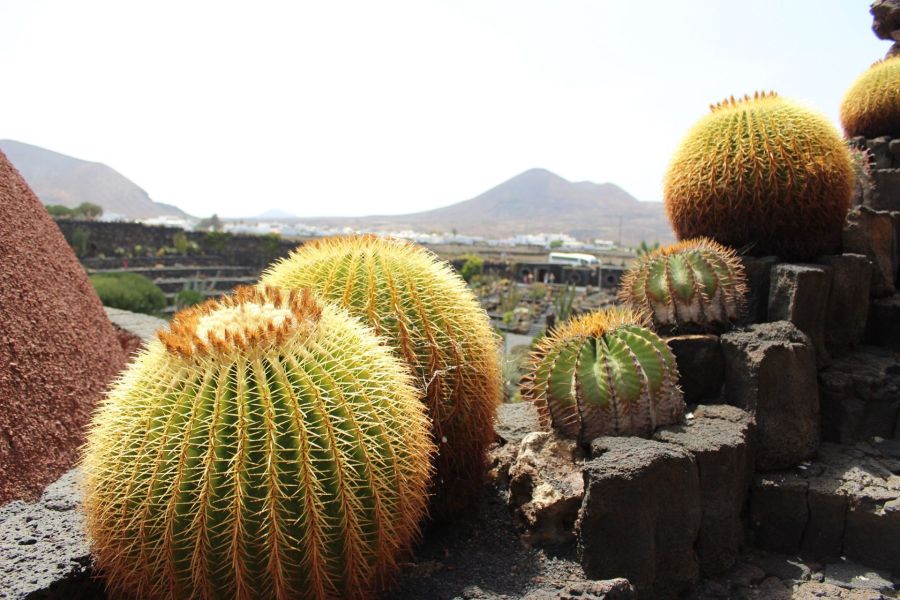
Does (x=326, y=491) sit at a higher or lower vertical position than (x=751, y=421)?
higher

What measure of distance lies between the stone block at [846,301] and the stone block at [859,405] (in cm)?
43

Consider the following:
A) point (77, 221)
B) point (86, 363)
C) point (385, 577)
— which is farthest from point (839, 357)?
point (77, 221)

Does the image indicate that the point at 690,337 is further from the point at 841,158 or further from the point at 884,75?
the point at 884,75

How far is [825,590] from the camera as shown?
11.3 feet

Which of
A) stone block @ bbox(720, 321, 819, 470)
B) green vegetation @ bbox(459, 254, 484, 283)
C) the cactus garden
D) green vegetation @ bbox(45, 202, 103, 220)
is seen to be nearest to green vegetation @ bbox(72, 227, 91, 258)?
green vegetation @ bbox(45, 202, 103, 220)

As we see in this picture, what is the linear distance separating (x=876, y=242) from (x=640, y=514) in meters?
3.58

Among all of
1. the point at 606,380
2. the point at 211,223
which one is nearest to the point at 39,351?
the point at 606,380

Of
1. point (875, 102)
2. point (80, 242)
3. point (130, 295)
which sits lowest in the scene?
point (130, 295)

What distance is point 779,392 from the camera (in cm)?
397

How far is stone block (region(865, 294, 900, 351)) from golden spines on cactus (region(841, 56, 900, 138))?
98.9 inches

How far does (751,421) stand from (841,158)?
2.03m

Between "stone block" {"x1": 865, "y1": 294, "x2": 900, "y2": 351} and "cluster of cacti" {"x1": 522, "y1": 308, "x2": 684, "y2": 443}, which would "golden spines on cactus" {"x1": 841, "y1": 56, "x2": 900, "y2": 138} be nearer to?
"stone block" {"x1": 865, "y1": 294, "x2": 900, "y2": 351}

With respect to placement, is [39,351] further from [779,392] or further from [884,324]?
[884,324]

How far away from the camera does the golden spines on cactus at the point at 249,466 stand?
208cm
